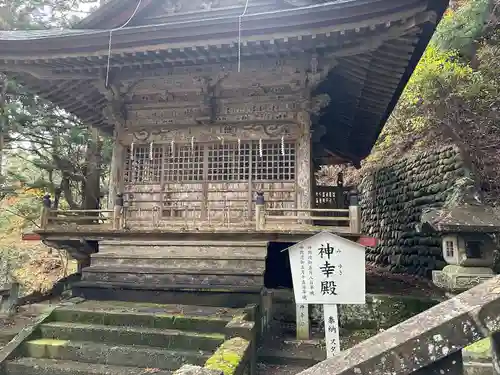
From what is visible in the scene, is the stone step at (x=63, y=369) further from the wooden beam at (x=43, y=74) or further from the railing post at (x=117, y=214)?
the wooden beam at (x=43, y=74)

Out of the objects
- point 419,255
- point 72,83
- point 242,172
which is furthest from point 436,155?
point 72,83

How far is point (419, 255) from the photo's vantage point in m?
11.4

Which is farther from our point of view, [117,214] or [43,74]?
[43,74]

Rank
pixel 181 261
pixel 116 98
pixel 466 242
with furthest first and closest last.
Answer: pixel 116 98, pixel 181 261, pixel 466 242

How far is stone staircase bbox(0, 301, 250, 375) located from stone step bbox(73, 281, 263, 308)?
1.39 feet

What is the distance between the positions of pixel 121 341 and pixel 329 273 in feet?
11.4

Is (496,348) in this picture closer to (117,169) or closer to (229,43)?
(229,43)

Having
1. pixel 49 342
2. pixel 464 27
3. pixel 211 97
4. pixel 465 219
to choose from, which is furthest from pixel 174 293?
pixel 464 27

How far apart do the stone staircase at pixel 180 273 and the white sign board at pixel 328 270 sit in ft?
3.77

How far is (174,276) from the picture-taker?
7.57 metres

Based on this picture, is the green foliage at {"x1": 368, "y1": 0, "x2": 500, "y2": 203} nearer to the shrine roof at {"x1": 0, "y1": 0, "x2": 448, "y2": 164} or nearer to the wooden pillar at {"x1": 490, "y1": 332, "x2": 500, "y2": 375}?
the shrine roof at {"x1": 0, "y1": 0, "x2": 448, "y2": 164}

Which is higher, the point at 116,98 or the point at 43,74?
the point at 43,74

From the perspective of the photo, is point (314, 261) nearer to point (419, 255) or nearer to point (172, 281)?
point (172, 281)

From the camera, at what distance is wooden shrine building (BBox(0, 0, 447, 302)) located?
24.1ft
